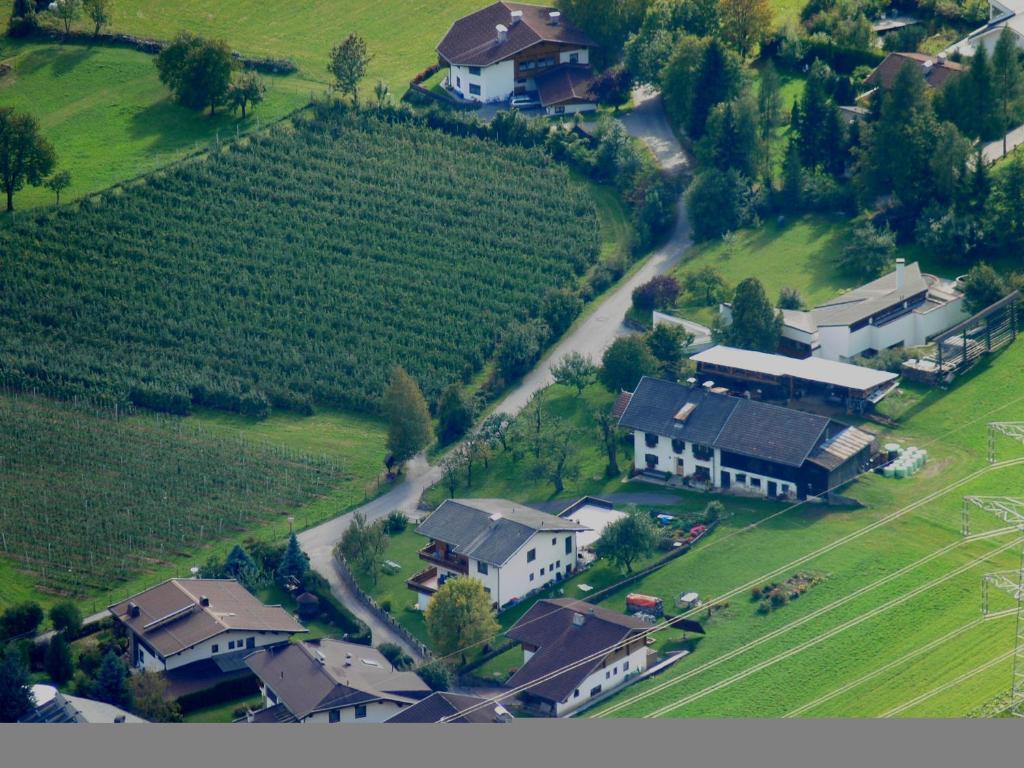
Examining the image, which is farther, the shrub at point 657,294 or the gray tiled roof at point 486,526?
the shrub at point 657,294

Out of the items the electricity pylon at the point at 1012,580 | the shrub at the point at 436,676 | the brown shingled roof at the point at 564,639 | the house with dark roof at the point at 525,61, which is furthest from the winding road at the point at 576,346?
the electricity pylon at the point at 1012,580

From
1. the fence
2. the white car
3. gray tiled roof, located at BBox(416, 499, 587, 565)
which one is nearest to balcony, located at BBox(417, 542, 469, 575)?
gray tiled roof, located at BBox(416, 499, 587, 565)

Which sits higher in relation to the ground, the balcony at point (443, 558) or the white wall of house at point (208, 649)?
the balcony at point (443, 558)

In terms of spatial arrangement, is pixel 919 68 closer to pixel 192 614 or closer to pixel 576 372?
pixel 576 372

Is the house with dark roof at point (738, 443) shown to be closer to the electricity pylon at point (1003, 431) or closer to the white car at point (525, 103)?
the electricity pylon at point (1003, 431)

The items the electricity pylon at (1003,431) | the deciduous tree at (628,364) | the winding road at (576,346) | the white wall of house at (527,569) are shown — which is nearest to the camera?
the white wall of house at (527,569)

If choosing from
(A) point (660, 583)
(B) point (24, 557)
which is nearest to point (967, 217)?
(A) point (660, 583)

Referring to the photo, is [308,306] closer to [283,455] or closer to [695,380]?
[283,455]

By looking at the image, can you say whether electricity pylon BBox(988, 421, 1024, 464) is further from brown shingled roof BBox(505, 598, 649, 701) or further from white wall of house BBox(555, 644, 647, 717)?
white wall of house BBox(555, 644, 647, 717)
